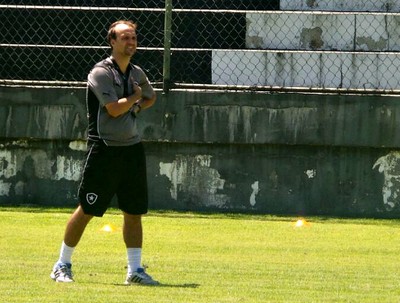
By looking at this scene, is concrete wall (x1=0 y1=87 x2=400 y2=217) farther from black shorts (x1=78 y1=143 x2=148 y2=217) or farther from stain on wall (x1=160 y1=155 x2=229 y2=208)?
black shorts (x1=78 y1=143 x2=148 y2=217)

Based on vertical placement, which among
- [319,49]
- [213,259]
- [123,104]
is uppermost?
[319,49]

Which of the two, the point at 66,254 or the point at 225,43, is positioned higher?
the point at 225,43

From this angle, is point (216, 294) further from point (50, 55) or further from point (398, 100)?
point (50, 55)

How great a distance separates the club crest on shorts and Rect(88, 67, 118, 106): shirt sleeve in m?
0.58

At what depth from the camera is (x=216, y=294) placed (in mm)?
7125

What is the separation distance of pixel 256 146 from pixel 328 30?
6.24 feet

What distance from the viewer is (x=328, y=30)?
13539mm

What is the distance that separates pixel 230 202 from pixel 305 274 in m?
4.32

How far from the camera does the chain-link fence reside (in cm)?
1312

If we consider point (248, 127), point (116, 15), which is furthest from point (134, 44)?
point (116, 15)

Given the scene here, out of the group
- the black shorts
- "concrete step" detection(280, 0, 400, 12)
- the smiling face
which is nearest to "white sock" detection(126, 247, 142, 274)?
the black shorts

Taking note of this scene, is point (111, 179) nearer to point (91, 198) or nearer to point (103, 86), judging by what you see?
point (91, 198)

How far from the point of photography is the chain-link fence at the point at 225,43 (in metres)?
13.1

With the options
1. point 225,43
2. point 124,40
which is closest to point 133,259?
point 124,40
